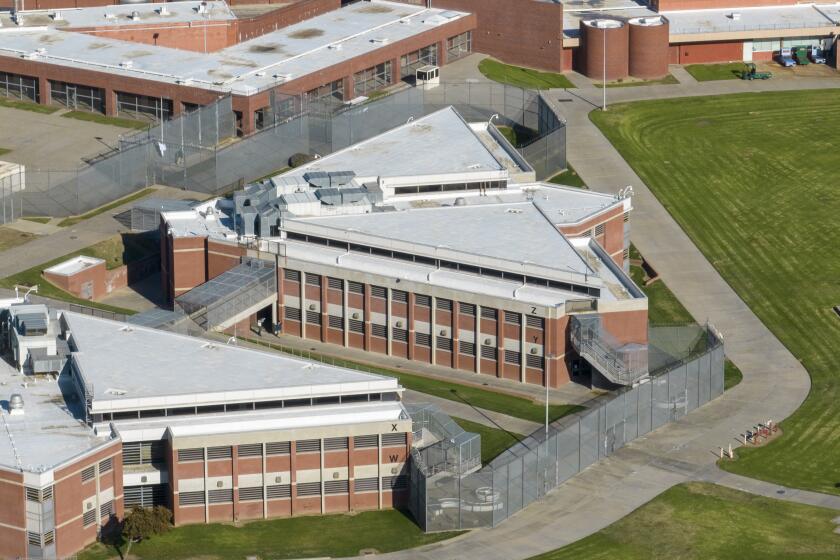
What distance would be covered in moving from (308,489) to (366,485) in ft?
12.4

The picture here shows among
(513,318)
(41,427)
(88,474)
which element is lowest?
(88,474)

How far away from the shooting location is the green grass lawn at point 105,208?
190500 mm

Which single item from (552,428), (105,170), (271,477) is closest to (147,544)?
(271,477)

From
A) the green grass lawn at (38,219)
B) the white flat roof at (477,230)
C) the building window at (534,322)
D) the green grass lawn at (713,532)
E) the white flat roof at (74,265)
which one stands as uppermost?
the white flat roof at (477,230)

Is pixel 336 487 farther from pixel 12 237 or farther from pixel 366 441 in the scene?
pixel 12 237

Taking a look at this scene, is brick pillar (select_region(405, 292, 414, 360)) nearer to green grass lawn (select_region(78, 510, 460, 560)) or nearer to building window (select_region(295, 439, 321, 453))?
green grass lawn (select_region(78, 510, 460, 560))

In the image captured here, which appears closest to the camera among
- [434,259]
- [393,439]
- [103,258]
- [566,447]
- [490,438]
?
[393,439]

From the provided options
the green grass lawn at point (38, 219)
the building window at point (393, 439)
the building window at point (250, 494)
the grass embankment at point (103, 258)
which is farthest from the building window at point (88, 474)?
the green grass lawn at point (38, 219)

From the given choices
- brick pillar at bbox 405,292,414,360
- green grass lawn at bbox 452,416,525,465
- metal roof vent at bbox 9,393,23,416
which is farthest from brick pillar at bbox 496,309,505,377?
metal roof vent at bbox 9,393,23,416

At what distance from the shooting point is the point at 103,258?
18412cm

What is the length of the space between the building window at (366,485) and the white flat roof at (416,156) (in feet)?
138

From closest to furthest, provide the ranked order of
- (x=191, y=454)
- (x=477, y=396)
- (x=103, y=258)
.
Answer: (x=191, y=454), (x=477, y=396), (x=103, y=258)

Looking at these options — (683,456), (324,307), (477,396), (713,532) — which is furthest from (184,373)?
(713,532)

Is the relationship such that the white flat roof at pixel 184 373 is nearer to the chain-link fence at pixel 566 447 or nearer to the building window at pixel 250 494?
the building window at pixel 250 494
